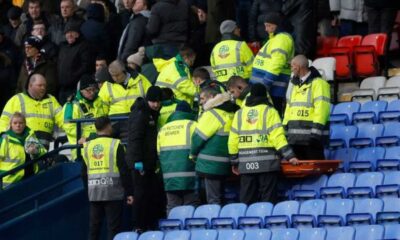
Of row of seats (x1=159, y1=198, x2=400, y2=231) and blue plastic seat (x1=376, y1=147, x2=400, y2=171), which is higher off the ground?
blue plastic seat (x1=376, y1=147, x2=400, y2=171)

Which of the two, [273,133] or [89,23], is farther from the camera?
[89,23]

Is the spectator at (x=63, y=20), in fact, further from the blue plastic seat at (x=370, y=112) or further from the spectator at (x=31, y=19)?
the blue plastic seat at (x=370, y=112)

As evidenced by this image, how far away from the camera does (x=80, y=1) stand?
83.0ft

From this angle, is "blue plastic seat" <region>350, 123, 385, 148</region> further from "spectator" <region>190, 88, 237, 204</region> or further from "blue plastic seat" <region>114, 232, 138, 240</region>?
"blue plastic seat" <region>114, 232, 138, 240</region>

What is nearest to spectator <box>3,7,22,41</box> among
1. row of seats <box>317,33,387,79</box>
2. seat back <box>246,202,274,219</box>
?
row of seats <box>317,33,387,79</box>

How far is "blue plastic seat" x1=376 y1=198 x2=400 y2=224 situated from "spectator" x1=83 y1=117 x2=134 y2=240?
3271 mm

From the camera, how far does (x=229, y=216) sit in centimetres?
1816

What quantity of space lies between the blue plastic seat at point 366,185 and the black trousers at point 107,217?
282 centimetres

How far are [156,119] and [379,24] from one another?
4663 mm

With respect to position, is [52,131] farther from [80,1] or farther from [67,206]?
[80,1]

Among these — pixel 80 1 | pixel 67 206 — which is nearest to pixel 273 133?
pixel 67 206

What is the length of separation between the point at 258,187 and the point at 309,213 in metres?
1.05

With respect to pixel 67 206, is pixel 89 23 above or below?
above

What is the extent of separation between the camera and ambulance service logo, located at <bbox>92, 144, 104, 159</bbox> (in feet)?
62.0
